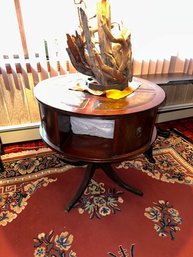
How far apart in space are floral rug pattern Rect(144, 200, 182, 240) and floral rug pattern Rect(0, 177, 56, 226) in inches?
31.3

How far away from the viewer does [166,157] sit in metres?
1.81

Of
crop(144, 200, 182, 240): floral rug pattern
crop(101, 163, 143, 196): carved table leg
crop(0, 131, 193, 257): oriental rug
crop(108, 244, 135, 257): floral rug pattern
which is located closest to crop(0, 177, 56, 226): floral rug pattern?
crop(0, 131, 193, 257): oriental rug

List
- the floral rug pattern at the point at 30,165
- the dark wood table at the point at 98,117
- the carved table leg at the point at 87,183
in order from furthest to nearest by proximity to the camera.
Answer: the floral rug pattern at the point at 30,165, the carved table leg at the point at 87,183, the dark wood table at the point at 98,117

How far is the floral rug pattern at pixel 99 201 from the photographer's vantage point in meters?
1.31

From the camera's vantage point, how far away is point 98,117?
91cm

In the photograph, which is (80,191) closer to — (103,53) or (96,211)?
(96,211)

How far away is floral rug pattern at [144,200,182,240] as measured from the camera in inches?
47.0

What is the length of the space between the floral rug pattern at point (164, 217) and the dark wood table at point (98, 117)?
1.64 feet

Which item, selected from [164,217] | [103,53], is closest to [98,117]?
[103,53]

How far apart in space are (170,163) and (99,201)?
0.78m

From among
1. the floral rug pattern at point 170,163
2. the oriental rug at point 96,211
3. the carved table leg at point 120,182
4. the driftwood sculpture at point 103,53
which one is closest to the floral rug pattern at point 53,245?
the oriental rug at point 96,211

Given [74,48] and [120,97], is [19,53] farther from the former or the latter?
[120,97]

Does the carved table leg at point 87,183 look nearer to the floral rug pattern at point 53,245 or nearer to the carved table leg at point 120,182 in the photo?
the carved table leg at point 120,182

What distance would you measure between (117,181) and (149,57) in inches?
47.7
